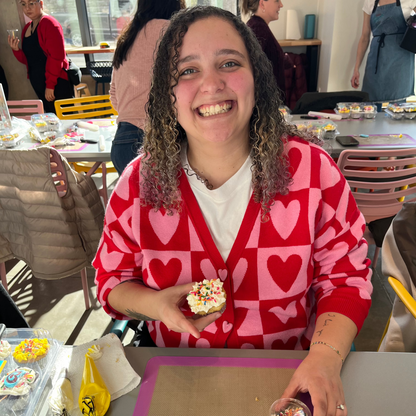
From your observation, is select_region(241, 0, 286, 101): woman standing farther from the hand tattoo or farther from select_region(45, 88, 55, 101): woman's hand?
select_region(45, 88, 55, 101): woman's hand

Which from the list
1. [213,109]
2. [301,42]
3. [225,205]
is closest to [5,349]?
[225,205]

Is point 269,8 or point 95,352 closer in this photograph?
point 95,352

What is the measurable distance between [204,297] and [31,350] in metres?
0.46

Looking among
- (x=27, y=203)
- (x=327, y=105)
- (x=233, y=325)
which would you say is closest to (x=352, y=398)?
(x=233, y=325)

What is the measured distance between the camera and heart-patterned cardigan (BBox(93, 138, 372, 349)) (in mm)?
1061

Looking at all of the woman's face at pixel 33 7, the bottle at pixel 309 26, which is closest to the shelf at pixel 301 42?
the bottle at pixel 309 26

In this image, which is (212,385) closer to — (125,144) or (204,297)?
(204,297)

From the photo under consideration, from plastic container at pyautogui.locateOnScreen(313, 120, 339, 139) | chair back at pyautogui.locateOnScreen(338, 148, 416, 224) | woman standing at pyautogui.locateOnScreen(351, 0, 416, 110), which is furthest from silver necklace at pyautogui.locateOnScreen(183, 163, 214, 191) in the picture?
woman standing at pyautogui.locateOnScreen(351, 0, 416, 110)

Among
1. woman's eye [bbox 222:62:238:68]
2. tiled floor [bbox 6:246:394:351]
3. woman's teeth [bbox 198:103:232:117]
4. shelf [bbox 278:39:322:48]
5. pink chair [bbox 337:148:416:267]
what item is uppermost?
woman's eye [bbox 222:62:238:68]

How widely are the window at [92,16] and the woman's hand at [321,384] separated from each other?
18.5 feet

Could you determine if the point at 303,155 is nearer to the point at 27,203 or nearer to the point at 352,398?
the point at 352,398

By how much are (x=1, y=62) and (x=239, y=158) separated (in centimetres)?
584

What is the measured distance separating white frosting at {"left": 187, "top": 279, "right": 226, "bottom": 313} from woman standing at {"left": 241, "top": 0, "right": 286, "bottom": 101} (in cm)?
234

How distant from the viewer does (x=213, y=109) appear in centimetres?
102
